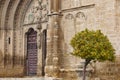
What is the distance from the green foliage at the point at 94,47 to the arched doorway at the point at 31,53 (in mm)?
8425

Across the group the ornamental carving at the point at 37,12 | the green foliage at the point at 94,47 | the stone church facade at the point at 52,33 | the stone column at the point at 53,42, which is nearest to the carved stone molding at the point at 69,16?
the stone church facade at the point at 52,33

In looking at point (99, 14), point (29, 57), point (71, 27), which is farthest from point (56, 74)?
point (29, 57)

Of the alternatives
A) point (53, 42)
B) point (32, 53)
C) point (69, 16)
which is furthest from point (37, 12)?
point (69, 16)

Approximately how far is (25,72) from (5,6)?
4304 mm

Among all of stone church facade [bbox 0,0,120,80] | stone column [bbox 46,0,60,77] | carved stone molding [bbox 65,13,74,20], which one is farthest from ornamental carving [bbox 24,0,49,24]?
carved stone molding [bbox 65,13,74,20]

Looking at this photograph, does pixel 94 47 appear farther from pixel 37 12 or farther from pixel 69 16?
pixel 37 12

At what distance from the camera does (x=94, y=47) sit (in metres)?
15.7

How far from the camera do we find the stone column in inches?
764

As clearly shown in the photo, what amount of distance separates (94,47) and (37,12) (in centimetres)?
927

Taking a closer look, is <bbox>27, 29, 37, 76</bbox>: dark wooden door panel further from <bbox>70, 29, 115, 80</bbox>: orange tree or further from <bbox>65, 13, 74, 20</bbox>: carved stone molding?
<bbox>70, 29, 115, 80</bbox>: orange tree

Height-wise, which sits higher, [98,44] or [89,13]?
[89,13]

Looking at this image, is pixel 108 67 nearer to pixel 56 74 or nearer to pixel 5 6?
pixel 56 74

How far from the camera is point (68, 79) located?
62.3ft

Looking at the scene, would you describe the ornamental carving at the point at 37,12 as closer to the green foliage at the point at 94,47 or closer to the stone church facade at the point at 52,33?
the stone church facade at the point at 52,33
